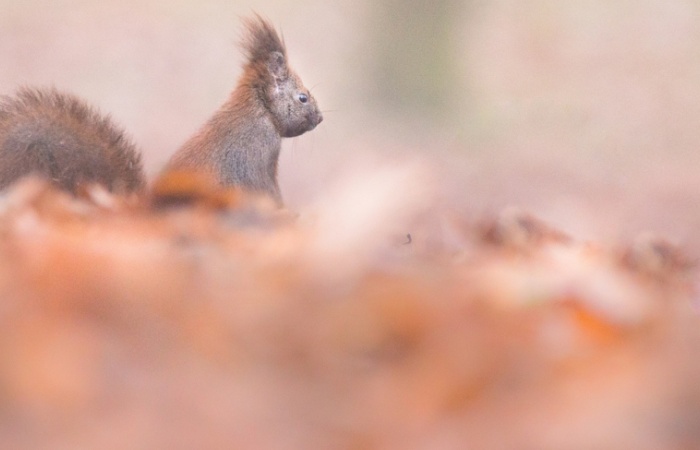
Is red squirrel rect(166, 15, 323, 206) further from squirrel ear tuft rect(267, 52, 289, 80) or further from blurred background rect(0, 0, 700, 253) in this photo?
blurred background rect(0, 0, 700, 253)

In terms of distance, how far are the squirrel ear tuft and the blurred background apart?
1.81 meters

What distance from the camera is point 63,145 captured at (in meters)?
1.03

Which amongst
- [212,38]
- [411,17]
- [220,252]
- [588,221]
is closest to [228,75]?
[212,38]

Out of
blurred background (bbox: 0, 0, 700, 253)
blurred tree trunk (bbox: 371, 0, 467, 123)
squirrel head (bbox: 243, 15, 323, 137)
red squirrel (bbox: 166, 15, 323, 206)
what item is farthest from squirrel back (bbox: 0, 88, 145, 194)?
blurred tree trunk (bbox: 371, 0, 467, 123)

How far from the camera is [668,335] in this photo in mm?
359

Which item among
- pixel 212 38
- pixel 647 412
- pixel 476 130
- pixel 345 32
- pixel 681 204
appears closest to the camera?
pixel 647 412

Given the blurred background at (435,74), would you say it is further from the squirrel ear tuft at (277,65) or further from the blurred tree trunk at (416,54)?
the squirrel ear tuft at (277,65)

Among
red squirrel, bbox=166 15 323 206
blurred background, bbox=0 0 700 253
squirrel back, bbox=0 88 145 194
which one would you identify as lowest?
squirrel back, bbox=0 88 145 194

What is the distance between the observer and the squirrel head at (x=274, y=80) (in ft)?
5.39

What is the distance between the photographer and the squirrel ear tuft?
5.42 feet

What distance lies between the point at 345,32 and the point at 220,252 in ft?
15.2

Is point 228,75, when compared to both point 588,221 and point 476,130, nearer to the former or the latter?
point 476,130

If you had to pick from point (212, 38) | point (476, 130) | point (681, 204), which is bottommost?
point (681, 204)

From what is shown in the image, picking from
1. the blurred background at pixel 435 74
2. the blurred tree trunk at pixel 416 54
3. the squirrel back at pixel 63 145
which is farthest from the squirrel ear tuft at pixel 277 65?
the blurred tree trunk at pixel 416 54
